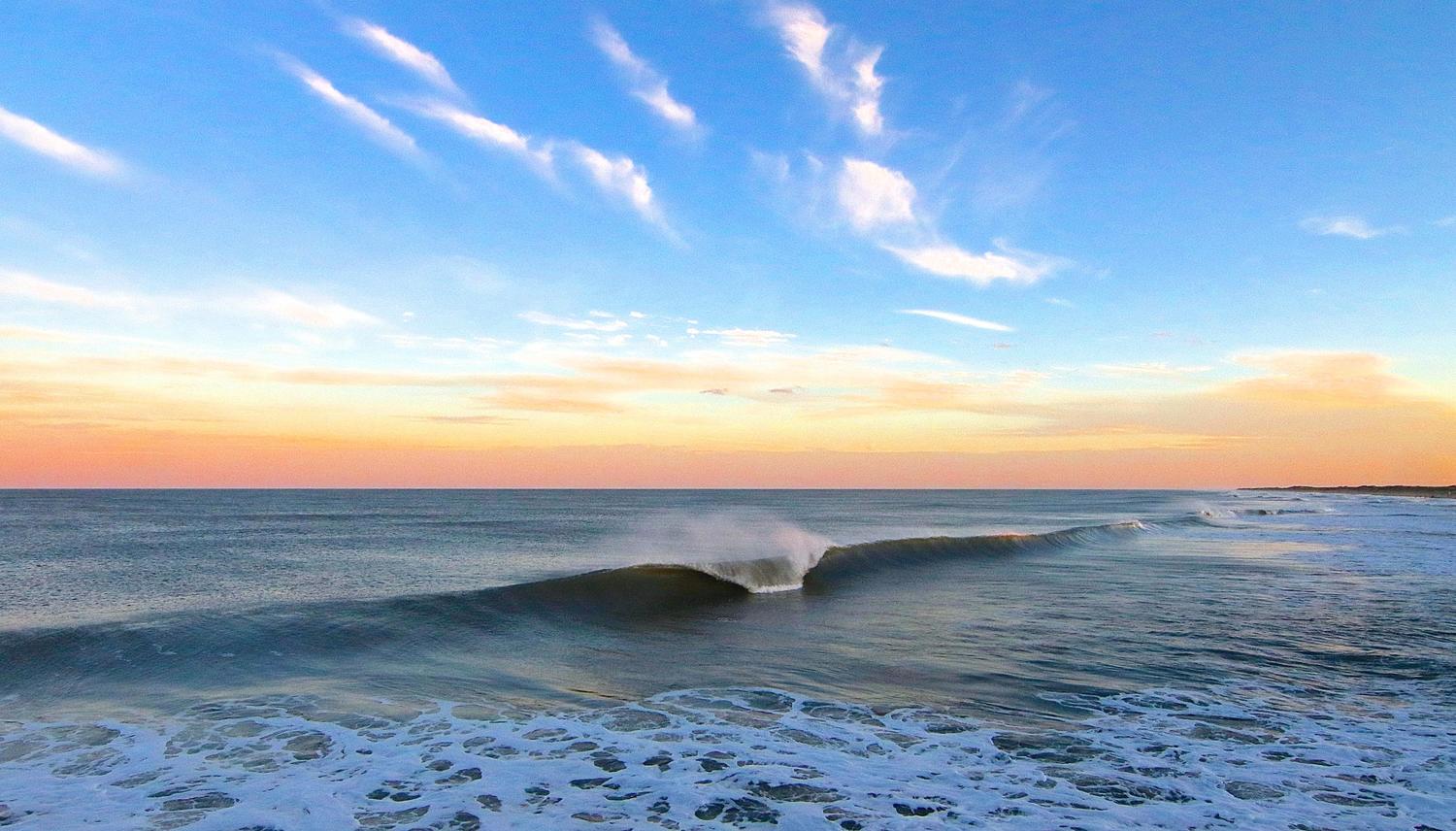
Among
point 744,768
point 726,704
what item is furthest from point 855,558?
point 744,768

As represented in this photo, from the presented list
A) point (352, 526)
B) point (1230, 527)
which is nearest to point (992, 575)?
point (1230, 527)

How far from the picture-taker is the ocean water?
6.10m

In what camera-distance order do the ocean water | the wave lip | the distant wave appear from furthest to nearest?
1. the wave lip
2. the distant wave
3. the ocean water

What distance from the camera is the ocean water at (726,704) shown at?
6.10 metres

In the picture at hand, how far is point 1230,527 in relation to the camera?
152ft

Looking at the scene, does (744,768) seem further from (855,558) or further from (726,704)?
(855,558)

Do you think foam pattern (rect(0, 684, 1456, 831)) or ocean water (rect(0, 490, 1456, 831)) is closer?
foam pattern (rect(0, 684, 1456, 831))

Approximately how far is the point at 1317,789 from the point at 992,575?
53.8ft

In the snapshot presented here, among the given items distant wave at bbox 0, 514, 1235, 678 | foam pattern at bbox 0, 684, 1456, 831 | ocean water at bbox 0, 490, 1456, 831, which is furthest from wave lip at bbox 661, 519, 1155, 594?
foam pattern at bbox 0, 684, 1456, 831

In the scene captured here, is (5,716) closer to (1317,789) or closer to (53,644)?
(53,644)

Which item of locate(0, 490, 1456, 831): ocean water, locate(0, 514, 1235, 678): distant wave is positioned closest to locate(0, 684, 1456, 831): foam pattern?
locate(0, 490, 1456, 831): ocean water

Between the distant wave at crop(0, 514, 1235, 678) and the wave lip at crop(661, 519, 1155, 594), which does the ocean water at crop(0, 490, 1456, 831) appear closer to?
the distant wave at crop(0, 514, 1235, 678)

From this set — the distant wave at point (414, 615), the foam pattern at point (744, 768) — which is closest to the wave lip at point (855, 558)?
the distant wave at point (414, 615)

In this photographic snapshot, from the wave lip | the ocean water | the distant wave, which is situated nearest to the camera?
the ocean water
